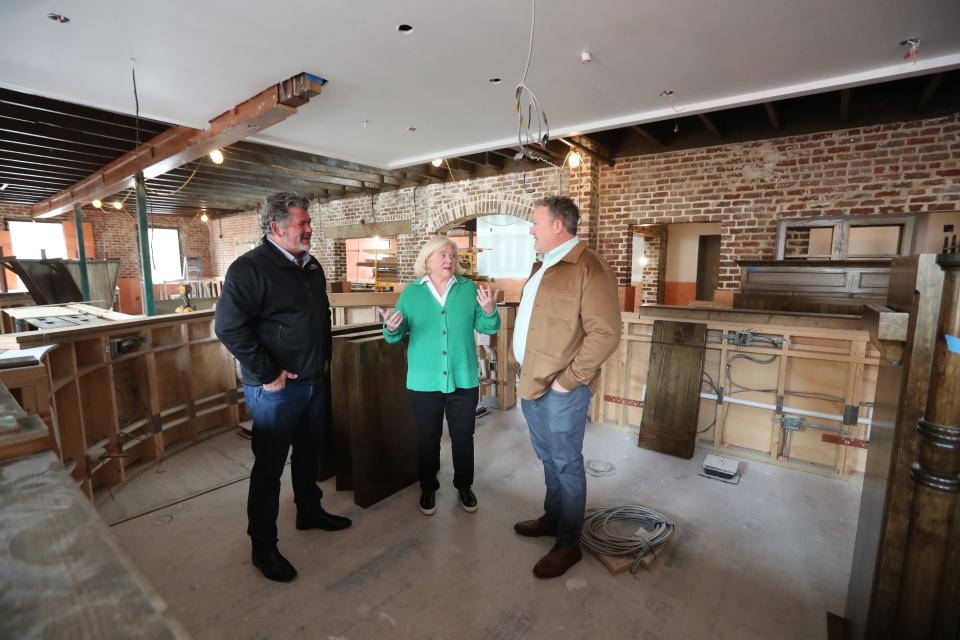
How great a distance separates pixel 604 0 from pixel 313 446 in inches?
108

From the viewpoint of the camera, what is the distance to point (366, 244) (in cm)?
1014

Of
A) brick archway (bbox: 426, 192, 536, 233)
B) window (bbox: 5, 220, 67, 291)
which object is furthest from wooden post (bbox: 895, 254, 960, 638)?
window (bbox: 5, 220, 67, 291)

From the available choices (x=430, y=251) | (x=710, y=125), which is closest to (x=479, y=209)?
(x=710, y=125)

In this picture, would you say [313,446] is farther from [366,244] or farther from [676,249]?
[676,249]

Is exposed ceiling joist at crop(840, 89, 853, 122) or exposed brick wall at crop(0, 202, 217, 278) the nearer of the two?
exposed ceiling joist at crop(840, 89, 853, 122)

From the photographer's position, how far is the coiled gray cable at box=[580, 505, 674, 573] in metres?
2.22

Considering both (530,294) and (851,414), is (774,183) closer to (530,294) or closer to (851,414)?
(851,414)

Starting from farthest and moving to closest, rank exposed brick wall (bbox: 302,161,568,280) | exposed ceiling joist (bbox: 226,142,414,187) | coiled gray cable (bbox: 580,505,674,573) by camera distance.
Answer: exposed brick wall (bbox: 302,161,568,280), exposed ceiling joist (bbox: 226,142,414,187), coiled gray cable (bbox: 580,505,674,573)

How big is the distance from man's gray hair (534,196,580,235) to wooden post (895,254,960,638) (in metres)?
1.27

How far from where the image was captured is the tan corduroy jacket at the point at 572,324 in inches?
76.4

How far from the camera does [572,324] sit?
198cm

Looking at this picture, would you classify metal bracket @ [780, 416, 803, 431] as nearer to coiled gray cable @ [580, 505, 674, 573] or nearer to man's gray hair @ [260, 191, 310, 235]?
coiled gray cable @ [580, 505, 674, 573]

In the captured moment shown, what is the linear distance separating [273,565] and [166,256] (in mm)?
13428

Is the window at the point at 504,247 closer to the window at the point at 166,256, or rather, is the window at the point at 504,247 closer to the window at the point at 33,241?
the window at the point at 33,241
